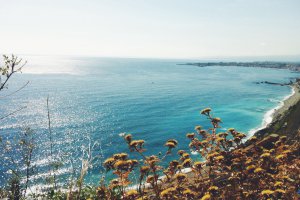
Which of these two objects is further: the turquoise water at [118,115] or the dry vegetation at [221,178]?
the turquoise water at [118,115]

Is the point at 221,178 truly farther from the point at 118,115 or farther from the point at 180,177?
the point at 118,115

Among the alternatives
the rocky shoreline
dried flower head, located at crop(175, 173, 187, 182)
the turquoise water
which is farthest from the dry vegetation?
the turquoise water

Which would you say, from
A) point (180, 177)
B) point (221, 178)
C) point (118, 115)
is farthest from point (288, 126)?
point (118, 115)

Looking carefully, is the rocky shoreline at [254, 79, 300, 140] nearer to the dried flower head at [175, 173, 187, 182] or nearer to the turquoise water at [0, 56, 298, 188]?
the dried flower head at [175, 173, 187, 182]

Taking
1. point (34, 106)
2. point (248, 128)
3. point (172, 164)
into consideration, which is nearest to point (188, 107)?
point (248, 128)

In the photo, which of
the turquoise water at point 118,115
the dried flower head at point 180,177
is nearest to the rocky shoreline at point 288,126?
the dried flower head at point 180,177

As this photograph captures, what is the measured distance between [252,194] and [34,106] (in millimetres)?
81222

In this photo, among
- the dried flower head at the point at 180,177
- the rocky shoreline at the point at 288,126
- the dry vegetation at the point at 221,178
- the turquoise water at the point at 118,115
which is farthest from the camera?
the turquoise water at the point at 118,115

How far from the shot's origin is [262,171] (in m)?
4.76

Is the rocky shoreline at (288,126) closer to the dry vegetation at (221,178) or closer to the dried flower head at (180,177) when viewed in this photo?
the dry vegetation at (221,178)

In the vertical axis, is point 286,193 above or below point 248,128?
above

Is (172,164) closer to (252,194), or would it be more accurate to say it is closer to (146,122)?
(252,194)

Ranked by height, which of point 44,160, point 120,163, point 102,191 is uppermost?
point 120,163

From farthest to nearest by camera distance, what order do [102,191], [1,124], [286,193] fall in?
1. [1,124]
2. [102,191]
3. [286,193]
